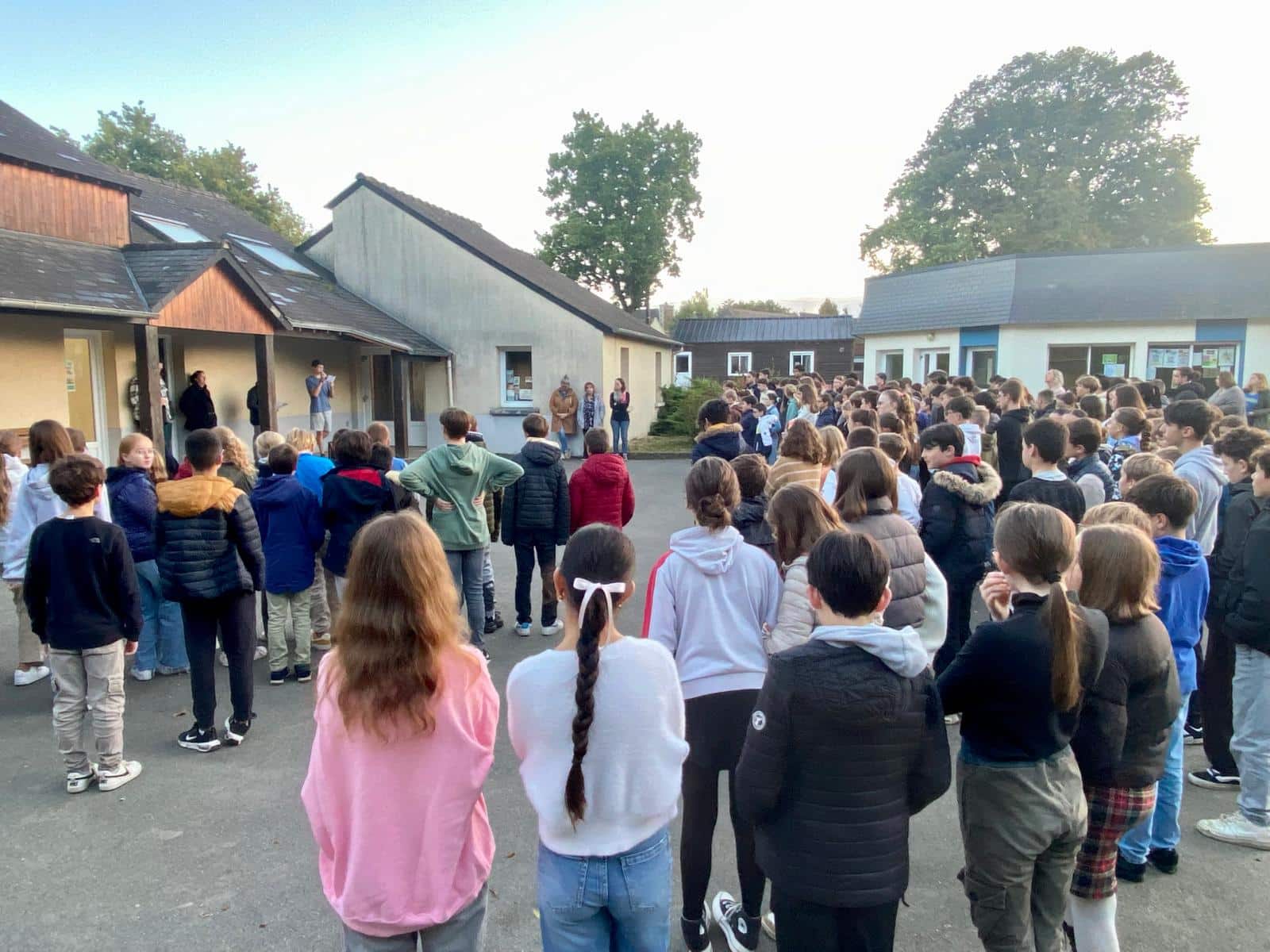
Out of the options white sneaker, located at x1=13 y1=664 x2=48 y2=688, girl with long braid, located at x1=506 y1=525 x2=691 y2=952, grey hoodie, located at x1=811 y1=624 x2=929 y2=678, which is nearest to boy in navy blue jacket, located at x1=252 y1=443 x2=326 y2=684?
white sneaker, located at x1=13 y1=664 x2=48 y2=688

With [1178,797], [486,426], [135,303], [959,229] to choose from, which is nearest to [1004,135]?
[959,229]

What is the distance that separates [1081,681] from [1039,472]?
8.83 feet

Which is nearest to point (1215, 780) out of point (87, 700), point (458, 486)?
point (458, 486)

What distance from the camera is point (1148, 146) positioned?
4291cm

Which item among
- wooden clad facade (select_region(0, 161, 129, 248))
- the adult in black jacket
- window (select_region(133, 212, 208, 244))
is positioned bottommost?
the adult in black jacket

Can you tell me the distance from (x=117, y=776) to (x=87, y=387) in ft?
33.5

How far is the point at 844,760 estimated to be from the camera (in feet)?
7.02

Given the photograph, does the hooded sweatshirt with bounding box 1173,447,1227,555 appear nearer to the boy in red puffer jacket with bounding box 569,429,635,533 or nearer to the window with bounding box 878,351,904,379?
the boy in red puffer jacket with bounding box 569,429,635,533

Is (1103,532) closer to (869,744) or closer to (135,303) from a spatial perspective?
(869,744)

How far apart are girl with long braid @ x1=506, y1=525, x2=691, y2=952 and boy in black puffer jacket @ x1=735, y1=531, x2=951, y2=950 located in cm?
28

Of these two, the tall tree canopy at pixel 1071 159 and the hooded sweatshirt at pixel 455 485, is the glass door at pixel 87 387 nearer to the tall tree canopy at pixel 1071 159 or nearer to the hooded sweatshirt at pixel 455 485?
the hooded sweatshirt at pixel 455 485

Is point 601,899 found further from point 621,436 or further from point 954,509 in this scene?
point 621,436

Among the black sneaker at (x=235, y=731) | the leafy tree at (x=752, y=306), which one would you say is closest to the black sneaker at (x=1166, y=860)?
the black sneaker at (x=235, y=731)

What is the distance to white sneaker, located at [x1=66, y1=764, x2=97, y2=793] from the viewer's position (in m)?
4.23
